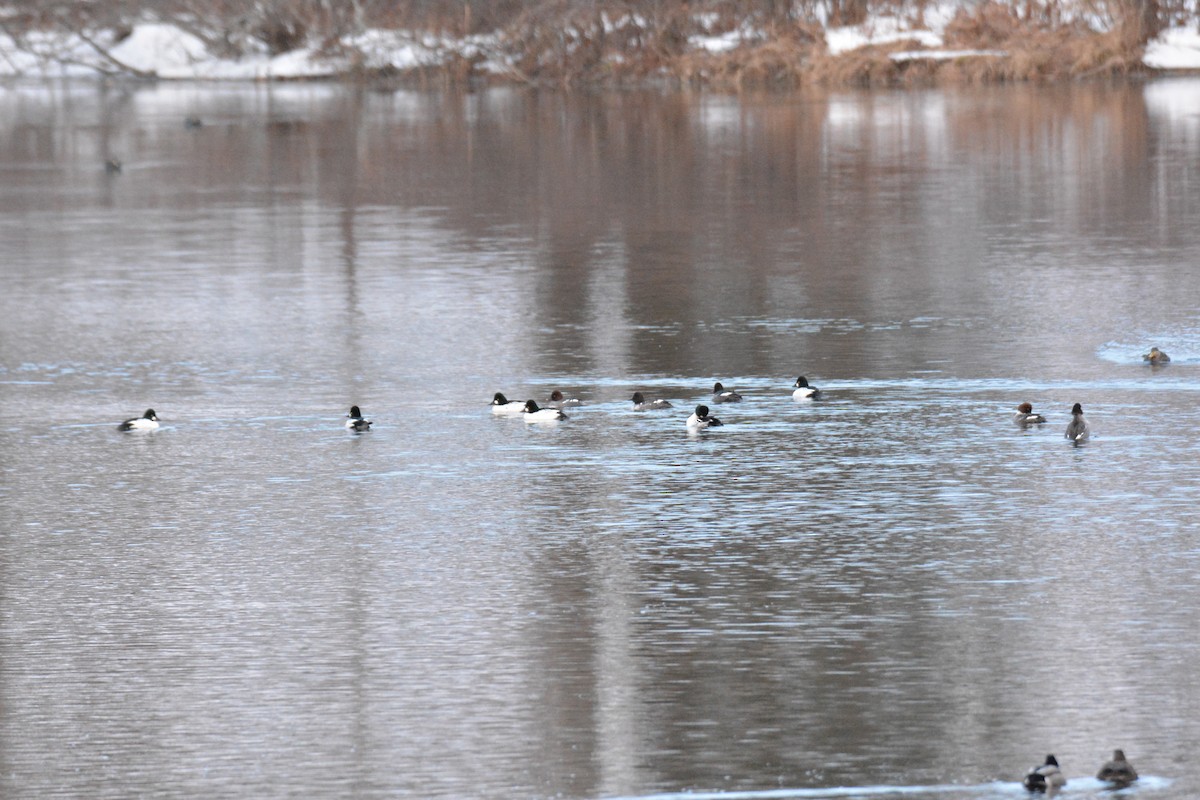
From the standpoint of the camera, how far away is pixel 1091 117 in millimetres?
37719

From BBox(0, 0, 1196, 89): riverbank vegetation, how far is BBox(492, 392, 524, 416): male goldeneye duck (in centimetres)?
3695

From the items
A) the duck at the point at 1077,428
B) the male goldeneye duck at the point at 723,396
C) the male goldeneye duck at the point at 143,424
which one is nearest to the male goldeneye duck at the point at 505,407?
the male goldeneye duck at the point at 723,396

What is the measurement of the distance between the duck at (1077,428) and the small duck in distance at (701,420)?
2157mm

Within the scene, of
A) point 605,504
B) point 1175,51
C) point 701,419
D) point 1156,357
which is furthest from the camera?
point 1175,51

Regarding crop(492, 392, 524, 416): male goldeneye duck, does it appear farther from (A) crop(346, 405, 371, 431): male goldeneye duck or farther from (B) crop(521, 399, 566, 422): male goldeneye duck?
(A) crop(346, 405, 371, 431): male goldeneye duck

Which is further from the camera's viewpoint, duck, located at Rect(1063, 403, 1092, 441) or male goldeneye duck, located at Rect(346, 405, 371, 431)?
male goldeneye duck, located at Rect(346, 405, 371, 431)

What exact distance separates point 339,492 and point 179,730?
12.9ft

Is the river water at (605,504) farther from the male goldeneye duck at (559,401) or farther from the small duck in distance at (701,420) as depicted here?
the male goldeneye duck at (559,401)

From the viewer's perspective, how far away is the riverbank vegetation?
4959 centimetres

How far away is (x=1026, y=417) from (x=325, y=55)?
1782 inches

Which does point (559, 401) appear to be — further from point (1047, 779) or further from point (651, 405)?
point (1047, 779)

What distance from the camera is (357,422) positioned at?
13.4 metres

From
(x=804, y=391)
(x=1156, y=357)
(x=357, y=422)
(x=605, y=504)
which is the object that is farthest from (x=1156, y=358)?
(x=357, y=422)

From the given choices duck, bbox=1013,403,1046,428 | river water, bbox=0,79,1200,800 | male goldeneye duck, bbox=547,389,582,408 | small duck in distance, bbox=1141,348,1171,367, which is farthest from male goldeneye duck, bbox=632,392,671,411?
small duck in distance, bbox=1141,348,1171,367
